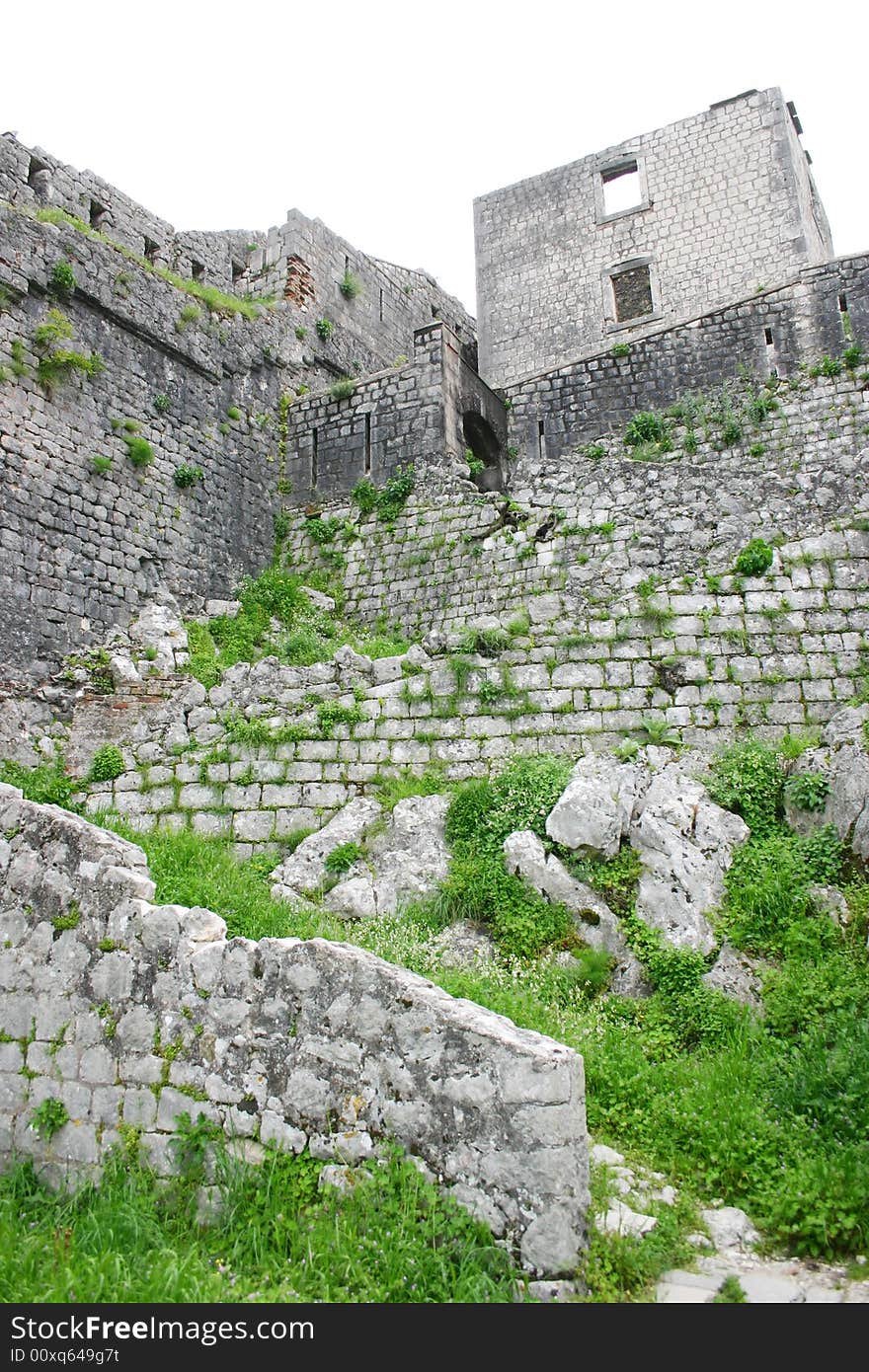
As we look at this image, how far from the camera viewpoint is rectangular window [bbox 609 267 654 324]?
20453 mm

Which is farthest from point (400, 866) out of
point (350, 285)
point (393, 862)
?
point (350, 285)

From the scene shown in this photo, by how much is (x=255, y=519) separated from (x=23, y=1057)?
10643 millimetres

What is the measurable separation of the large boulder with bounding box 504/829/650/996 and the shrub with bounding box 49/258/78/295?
975 centimetres

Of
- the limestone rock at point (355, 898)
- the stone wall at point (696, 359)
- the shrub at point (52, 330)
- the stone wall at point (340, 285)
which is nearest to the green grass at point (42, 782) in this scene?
the limestone rock at point (355, 898)

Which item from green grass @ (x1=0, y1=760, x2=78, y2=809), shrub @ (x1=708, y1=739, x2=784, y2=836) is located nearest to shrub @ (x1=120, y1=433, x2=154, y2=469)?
green grass @ (x1=0, y1=760, x2=78, y2=809)

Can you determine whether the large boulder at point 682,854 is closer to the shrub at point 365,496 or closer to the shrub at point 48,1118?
the shrub at point 48,1118

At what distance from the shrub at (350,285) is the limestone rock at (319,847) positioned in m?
14.5

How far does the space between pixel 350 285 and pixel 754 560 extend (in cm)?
1373

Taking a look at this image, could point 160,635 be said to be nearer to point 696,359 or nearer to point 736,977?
point 736,977

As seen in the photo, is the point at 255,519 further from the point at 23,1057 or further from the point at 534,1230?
the point at 534,1230

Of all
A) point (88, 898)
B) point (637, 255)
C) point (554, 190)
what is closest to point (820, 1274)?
point (88, 898)

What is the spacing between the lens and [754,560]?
346 inches

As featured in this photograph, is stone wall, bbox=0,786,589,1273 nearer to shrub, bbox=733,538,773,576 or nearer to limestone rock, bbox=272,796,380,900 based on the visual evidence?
limestone rock, bbox=272,796,380,900

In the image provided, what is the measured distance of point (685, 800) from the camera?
7.24 m
